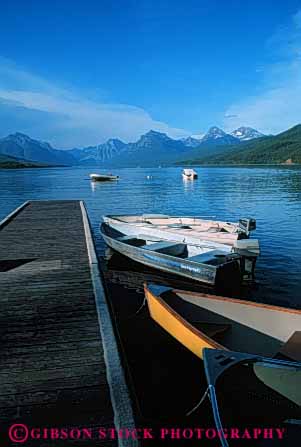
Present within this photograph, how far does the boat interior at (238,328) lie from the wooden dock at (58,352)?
212cm

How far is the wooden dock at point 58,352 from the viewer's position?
13.4 ft

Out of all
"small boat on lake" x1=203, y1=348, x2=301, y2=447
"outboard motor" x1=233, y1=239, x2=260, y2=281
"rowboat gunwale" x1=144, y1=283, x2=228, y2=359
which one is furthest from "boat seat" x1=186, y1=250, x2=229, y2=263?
"small boat on lake" x1=203, y1=348, x2=301, y2=447

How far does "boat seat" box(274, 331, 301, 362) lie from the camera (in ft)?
22.0

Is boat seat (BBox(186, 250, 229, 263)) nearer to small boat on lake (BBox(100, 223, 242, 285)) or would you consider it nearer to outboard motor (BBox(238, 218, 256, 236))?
small boat on lake (BBox(100, 223, 242, 285))

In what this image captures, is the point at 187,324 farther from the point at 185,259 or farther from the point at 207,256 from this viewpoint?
the point at 207,256

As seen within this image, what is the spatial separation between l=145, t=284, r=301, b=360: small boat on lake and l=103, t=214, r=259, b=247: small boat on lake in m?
5.61

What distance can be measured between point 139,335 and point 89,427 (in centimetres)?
607

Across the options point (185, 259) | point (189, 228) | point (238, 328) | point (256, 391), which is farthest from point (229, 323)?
point (189, 228)

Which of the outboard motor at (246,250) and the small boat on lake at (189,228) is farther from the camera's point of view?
the small boat on lake at (189,228)

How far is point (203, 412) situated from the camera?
681cm

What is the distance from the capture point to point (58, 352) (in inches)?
217

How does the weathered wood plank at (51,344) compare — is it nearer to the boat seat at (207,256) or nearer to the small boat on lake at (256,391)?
the small boat on lake at (256,391)

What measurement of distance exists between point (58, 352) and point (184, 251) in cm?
1069

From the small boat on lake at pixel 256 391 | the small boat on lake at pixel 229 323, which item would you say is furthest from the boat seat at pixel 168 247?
the small boat on lake at pixel 256 391
